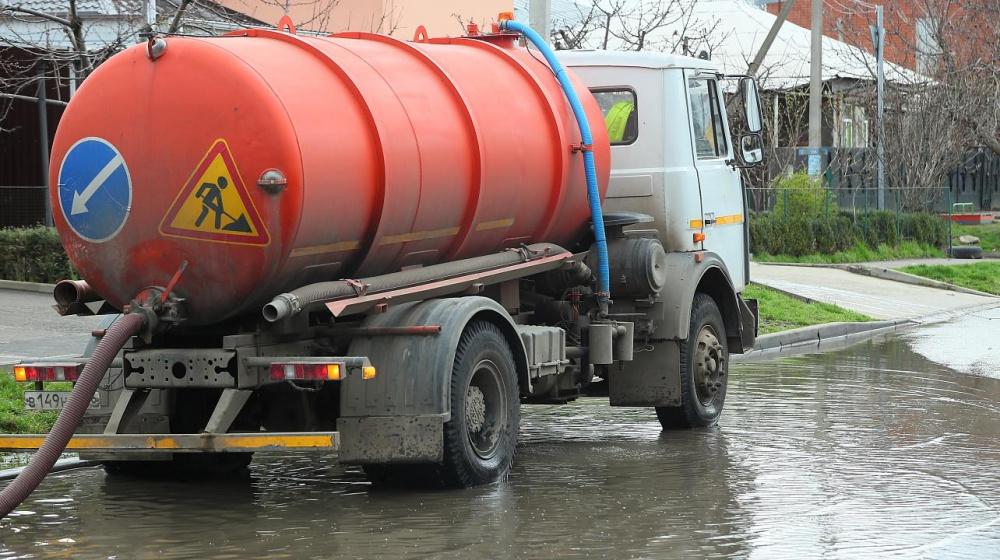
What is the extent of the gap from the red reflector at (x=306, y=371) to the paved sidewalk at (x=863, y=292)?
1584 centimetres

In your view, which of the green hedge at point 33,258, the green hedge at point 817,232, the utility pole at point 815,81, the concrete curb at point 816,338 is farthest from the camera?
the utility pole at point 815,81

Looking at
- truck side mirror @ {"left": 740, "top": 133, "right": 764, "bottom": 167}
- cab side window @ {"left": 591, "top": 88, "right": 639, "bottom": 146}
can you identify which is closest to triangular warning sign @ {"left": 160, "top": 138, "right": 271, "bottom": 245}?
cab side window @ {"left": 591, "top": 88, "right": 639, "bottom": 146}

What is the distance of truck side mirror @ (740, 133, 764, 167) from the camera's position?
1235 centimetres

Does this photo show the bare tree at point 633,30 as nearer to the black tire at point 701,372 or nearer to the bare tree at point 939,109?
the black tire at point 701,372

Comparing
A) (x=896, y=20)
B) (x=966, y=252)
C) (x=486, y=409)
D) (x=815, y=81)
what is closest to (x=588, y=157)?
(x=486, y=409)

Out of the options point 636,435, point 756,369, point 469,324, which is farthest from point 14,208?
point 469,324

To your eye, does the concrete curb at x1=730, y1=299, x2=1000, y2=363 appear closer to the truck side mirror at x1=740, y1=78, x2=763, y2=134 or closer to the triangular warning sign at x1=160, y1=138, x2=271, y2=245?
the truck side mirror at x1=740, y1=78, x2=763, y2=134

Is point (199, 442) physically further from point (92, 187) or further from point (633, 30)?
point (633, 30)

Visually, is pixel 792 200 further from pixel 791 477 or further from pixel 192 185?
pixel 192 185

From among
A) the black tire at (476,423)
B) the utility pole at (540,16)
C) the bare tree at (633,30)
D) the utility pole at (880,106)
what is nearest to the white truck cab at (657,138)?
the bare tree at (633,30)

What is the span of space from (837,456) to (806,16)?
196 ft

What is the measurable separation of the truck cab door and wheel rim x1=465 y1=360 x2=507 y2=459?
128 inches

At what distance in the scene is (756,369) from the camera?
16.2 m

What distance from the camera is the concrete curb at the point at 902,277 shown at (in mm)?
27328
